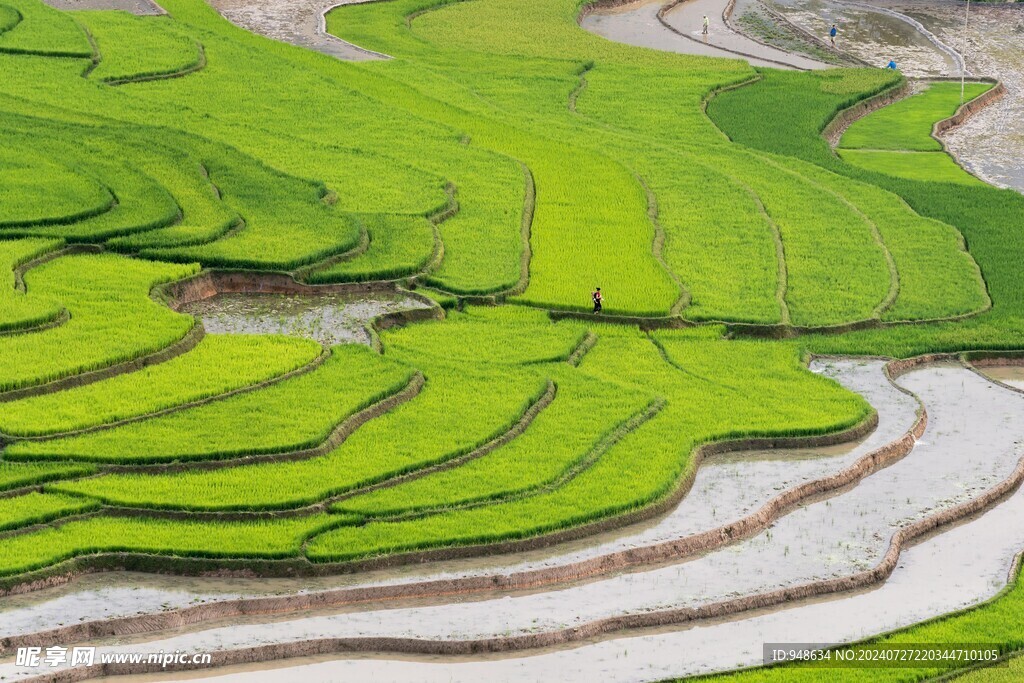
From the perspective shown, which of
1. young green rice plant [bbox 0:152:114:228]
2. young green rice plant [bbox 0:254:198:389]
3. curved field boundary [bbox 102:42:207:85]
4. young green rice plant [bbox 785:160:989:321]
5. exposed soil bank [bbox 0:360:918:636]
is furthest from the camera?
curved field boundary [bbox 102:42:207:85]

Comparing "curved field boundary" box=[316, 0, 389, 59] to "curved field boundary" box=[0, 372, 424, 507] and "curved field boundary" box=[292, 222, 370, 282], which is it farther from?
"curved field boundary" box=[0, 372, 424, 507]

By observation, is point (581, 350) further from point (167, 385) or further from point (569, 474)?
point (167, 385)

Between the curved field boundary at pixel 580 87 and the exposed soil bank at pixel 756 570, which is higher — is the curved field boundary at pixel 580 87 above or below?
below

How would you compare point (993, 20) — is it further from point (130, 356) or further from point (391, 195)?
point (130, 356)

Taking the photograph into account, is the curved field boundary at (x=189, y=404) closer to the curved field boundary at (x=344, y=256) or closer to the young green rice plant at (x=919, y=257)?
the curved field boundary at (x=344, y=256)

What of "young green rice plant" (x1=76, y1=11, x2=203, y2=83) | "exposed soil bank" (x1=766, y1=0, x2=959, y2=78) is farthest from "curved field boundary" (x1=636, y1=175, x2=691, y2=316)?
"exposed soil bank" (x1=766, y1=0, x2=959, y2=78)

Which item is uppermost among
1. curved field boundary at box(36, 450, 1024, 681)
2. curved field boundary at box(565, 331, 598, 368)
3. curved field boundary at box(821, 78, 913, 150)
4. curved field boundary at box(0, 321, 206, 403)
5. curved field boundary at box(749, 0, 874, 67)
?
curved field boundary at box(36, 450, 1024, 681)

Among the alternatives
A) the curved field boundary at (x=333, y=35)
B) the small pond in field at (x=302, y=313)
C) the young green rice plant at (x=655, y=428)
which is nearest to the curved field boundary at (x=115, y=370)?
the small pond in field at (x=302, y=313)
